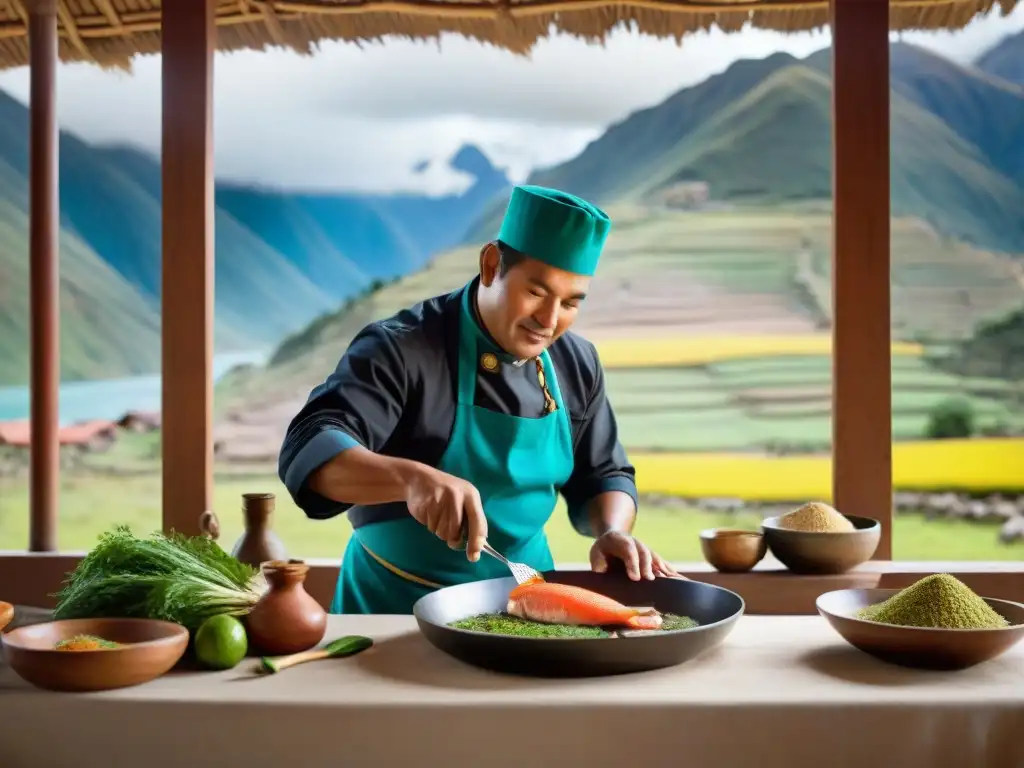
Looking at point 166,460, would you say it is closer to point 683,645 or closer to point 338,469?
point 338,469

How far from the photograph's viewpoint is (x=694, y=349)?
520 cm

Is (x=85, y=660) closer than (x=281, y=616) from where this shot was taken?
Yes

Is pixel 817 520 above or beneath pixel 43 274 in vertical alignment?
beneath

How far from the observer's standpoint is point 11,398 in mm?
5328

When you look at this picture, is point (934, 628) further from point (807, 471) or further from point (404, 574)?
point (807, 471)

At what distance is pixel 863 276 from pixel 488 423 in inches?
56.8

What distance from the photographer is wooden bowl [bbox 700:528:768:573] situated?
2924 mm

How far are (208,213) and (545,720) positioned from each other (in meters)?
2.29

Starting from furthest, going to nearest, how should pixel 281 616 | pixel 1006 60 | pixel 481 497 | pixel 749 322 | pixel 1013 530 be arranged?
pixel 749 322 → pixel 1006 60 → pixel 1013 530 → pixel 481 497 → pixel 281 616

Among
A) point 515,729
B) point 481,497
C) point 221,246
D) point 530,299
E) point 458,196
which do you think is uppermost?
point 458,196

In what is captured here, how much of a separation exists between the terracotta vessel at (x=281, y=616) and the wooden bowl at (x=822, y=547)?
1684 millimetres

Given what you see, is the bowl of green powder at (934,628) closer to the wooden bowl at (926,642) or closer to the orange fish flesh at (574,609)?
the wooden bowl at (926,642)

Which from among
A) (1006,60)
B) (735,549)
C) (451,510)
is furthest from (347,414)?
(1006,60)

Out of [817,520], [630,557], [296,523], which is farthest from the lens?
[296,523]
